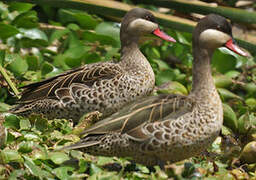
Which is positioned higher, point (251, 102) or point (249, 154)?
point (249, 154)

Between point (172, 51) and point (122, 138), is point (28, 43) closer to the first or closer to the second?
point (172, 51)

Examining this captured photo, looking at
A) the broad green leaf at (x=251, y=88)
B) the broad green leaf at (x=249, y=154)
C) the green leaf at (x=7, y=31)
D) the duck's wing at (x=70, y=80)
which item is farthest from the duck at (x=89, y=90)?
the broad green leaf at (x=251, y=88)

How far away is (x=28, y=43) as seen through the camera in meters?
6.85

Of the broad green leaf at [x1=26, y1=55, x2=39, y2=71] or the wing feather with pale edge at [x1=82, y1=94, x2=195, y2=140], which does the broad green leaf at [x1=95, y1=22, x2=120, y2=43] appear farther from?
the wing feather with pale edge at [x1=82, y1=94, x2=195, y2=140]

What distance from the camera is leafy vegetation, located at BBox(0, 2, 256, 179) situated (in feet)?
13.5

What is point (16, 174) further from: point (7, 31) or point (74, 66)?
point (7, 31)

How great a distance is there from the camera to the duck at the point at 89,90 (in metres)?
5.21

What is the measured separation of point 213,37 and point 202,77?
1.01 feet

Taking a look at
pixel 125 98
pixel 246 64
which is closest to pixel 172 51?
pixel 246 64

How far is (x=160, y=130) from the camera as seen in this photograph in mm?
4102

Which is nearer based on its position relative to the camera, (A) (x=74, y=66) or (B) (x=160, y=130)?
(B) (x=160, y=130)

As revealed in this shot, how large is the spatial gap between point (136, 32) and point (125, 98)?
2.43 feet

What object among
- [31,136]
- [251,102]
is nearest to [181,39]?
[251,102]

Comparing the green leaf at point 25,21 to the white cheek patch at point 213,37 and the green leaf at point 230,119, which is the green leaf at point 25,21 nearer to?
the green leaf at point 230,119
